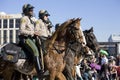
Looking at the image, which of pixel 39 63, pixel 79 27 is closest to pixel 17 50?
pixel 39 63

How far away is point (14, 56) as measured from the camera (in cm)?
1270

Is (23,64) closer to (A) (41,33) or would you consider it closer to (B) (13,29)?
(A) (41,33)

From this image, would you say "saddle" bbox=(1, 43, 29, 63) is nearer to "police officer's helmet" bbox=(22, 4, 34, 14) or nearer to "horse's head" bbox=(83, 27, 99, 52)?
"police officer's helmet" bbox=(22, 4, 34, 14)

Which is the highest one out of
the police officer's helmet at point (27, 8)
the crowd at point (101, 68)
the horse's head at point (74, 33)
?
the police officer's helmet at point (27, 8)

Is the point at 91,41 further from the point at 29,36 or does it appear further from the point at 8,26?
the point at 8,26

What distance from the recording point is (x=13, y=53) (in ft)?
41.8

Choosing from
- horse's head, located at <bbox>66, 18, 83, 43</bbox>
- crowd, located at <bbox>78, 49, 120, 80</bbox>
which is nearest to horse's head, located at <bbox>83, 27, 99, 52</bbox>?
crowd, located at <bbox>78, 49, 120, 80</bbox>

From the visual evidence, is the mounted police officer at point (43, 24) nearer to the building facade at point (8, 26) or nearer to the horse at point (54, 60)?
the horse at point (54, 60)

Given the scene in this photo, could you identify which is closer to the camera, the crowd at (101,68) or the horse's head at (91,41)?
the horse's head at (91,41)

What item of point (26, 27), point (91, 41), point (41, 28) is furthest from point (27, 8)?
point (91, 41)

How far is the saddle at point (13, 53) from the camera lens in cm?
1264

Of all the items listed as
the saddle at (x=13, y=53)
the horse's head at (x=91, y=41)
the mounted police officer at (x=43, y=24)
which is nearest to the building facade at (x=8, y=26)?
the horse's head at (x=91, y=41)

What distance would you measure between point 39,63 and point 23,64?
77cm

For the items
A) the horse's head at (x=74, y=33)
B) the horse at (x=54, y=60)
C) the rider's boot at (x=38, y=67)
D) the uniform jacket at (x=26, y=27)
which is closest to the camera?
the horse at (x=54, y=60)
